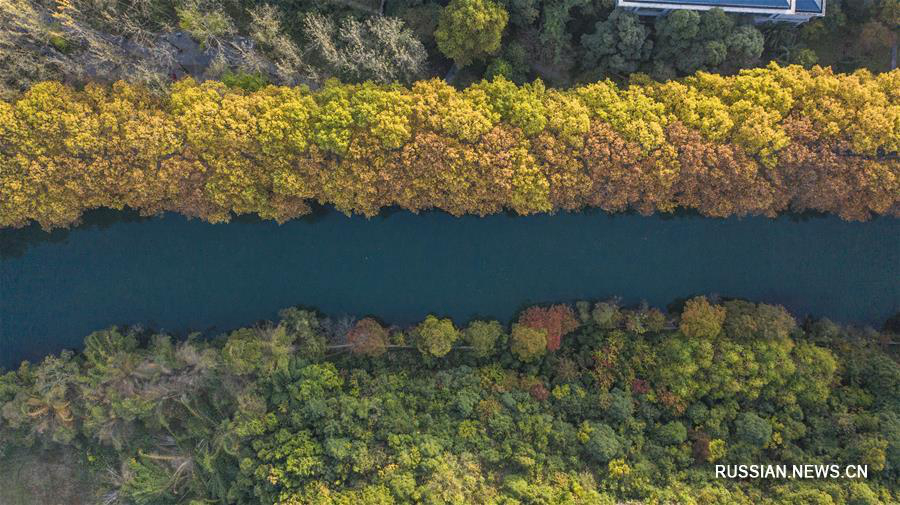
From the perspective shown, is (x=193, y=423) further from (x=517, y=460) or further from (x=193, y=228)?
(x=517, y=460)

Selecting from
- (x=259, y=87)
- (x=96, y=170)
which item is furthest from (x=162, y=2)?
(x=96, y=170)

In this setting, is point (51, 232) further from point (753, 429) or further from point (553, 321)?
point (753, 429)

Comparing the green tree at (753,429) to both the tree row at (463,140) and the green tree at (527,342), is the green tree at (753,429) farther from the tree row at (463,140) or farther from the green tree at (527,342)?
the tree row at (463,140)

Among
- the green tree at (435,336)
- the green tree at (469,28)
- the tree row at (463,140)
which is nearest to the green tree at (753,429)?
the tree row at (463,140)

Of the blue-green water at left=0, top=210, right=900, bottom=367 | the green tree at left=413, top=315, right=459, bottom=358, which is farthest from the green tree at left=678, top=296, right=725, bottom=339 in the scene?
the green tree at left=413, top=315, right=459, bottom=358

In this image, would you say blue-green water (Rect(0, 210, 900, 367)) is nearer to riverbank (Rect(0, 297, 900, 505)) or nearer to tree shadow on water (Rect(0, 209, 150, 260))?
tree shadow on water (Rect(0, 209, 150, 260))

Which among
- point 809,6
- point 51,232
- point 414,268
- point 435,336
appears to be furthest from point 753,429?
point 51,232

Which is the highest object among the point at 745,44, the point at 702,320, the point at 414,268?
the point at 745,44
